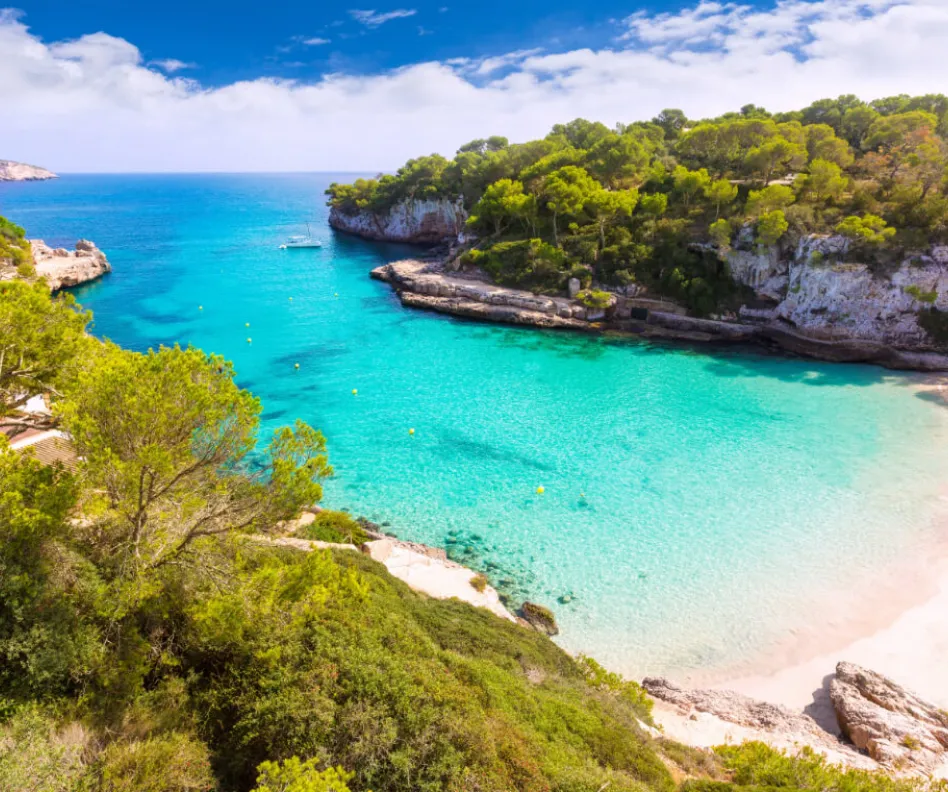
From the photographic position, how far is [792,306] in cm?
3366

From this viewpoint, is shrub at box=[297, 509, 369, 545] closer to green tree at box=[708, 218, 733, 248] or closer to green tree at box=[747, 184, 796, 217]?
green tree at box=[708, 218, 733, 248]

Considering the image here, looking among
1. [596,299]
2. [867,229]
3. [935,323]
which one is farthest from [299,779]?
[935,323]

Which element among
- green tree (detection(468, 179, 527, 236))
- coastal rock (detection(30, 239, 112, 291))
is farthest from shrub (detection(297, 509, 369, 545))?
coastal rock (detection(30, 239, 112, 291))

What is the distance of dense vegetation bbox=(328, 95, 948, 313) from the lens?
3306 centimetres

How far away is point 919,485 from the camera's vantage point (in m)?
19.1

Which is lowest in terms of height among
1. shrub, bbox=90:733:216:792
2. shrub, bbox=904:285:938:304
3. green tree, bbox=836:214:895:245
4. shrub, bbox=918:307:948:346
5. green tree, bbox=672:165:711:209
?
shrub, bbox=90:733:216:792

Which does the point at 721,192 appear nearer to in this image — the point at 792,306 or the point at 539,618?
the point at 792,306

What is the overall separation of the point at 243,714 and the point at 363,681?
1576 millimetres

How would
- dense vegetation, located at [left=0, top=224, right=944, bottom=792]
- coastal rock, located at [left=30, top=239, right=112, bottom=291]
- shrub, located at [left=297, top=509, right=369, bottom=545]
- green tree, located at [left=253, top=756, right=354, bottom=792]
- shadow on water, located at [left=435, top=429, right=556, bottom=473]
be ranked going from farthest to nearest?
1. coastal rock, located at [left=30, top=239, right=112, bottom=291]
2. shadow on water, located at [left=435, top=429, right=556, bottom=473]
3. shrub, located at [left=297, top=509, right=369, bottom=545]
4. dense vegetation, located at [left=0, top=224, right=944, bottom=792]
5. green tree, located at [left=253, top=756, right=354, bottom=792]

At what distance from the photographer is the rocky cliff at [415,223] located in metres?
61.6

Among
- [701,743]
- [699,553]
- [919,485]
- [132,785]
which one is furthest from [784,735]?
[919,485]

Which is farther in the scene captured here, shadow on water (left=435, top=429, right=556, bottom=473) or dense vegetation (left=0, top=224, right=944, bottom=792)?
shadow on water (left=435, top=429, right=556, bottom=473)

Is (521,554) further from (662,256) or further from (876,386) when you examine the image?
(662,256)

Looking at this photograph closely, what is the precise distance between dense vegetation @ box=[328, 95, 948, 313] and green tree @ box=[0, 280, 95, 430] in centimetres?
3363
